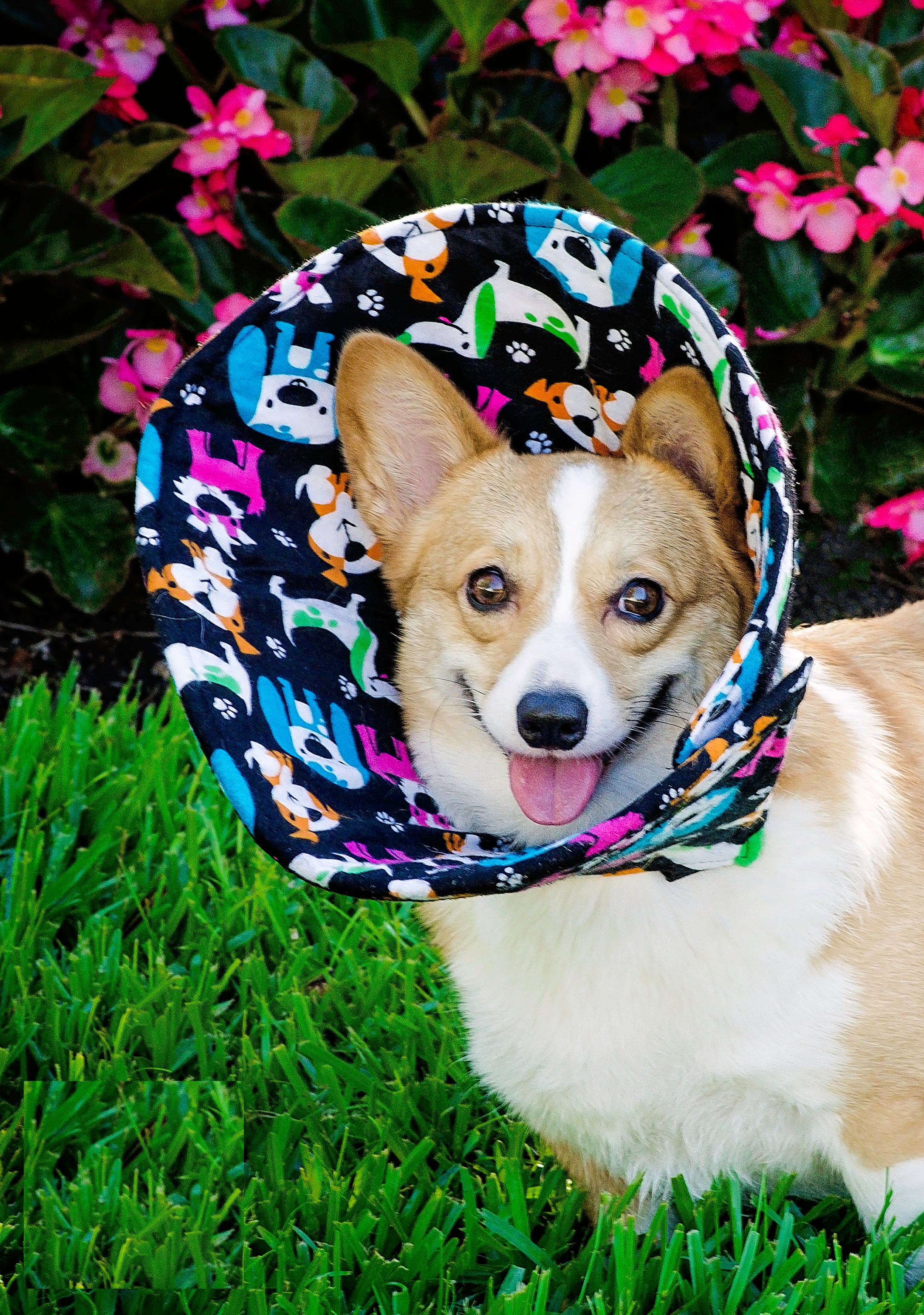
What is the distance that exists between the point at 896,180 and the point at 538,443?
1530mm

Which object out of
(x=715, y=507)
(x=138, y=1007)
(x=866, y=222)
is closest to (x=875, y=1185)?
(x=715, y=507)

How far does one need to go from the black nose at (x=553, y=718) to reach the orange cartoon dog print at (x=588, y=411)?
1.72 feet

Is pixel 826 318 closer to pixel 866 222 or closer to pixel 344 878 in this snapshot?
pixel 866 222

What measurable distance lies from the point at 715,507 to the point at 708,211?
229cm

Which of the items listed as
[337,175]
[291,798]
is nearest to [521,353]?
[291,798]

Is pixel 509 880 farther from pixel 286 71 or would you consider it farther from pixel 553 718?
pixel 286 71

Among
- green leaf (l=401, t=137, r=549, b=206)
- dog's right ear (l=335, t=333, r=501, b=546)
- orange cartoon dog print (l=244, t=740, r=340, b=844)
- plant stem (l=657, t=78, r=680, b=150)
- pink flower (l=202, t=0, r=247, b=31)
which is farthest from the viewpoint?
plant stem (l=657, t=78, r=680, b=150)

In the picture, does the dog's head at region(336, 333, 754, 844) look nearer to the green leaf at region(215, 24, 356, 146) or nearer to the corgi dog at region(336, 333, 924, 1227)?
the corgi dog at region(336, 333, 924, 1227)

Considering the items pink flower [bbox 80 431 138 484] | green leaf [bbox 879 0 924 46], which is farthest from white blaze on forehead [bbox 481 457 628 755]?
green leaf [bbox 879 0 924 46]

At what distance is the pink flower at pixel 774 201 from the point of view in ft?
11.0

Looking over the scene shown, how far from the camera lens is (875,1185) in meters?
1.85

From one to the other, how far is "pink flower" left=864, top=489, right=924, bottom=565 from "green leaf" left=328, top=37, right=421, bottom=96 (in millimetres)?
1615

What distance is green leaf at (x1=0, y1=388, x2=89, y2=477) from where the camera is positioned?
3.46 metres

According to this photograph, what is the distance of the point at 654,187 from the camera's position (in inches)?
133
